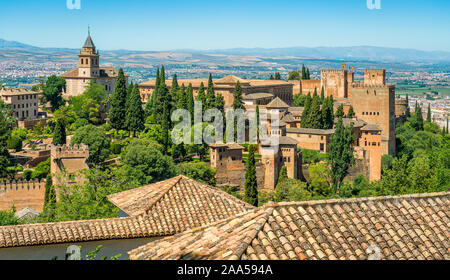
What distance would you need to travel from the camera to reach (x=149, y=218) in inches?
372

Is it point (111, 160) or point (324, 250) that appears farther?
point (111, 160)

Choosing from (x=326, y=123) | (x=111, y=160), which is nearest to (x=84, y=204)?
(x=111, y=160)

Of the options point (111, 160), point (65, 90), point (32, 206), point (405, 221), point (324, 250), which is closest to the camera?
point (324, 250)

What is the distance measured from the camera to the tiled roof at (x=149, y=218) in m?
8.70

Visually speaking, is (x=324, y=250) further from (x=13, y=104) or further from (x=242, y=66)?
(x=242, y=66)

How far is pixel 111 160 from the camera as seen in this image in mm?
28891

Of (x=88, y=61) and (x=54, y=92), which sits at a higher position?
(x=88, y=61)

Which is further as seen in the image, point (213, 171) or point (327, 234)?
point (213, 171)

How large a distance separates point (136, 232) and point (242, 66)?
117507mm

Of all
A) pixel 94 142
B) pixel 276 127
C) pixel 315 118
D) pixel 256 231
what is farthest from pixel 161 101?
pixel 256 231

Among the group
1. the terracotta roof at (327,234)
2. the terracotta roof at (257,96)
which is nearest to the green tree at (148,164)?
the terracotta roof at (327,234)

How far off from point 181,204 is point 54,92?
36.9 m

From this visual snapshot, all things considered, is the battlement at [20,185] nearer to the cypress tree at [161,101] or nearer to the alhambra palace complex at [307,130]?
the alhambra palace complex at [307,130]

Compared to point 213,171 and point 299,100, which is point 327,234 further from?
point 299,100
